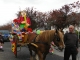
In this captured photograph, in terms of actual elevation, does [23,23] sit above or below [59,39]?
above

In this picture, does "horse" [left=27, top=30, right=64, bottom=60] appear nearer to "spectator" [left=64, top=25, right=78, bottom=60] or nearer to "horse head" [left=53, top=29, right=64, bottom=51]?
"horse head" [left=53, top=29, right=64, bottom=51]

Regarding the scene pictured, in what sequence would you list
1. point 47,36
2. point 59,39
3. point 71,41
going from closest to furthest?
point 59,39
point 71,41
point 47,36

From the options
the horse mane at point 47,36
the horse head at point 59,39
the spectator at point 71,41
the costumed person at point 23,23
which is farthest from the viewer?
the costumed person at point 23,23

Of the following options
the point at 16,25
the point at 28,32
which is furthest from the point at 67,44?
the point at 16,25

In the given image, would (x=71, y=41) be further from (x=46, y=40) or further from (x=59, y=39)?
(x=46, y=40)

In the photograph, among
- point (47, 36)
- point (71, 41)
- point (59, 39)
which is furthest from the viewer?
point (47, 36)

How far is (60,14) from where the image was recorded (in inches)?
1449

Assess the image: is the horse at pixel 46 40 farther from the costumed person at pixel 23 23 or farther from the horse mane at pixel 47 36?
the costumed person at pixel 23 23

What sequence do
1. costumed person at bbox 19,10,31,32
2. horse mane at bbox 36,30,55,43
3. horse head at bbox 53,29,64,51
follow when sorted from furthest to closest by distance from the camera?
costumed person at bbox 19,10,31,32
horse mane at bbox 36,30,55,43
horse head at bbox 53,29,64,51

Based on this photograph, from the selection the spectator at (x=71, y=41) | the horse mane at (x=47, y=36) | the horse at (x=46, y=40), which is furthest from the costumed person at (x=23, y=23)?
the spectator at (x=71, y=41)

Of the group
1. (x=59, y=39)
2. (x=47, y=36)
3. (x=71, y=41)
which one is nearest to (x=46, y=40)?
(x=47, y=36)

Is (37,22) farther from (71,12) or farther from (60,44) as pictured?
(60,44)

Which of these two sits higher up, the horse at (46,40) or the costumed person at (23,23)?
the costumed person at (23,23)

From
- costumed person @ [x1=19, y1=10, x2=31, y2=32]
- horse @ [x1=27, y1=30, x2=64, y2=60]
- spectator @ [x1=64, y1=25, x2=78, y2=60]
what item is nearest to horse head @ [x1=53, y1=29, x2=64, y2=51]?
→ horse @ [x1=27, y1=30, x2=64, y2=60]
